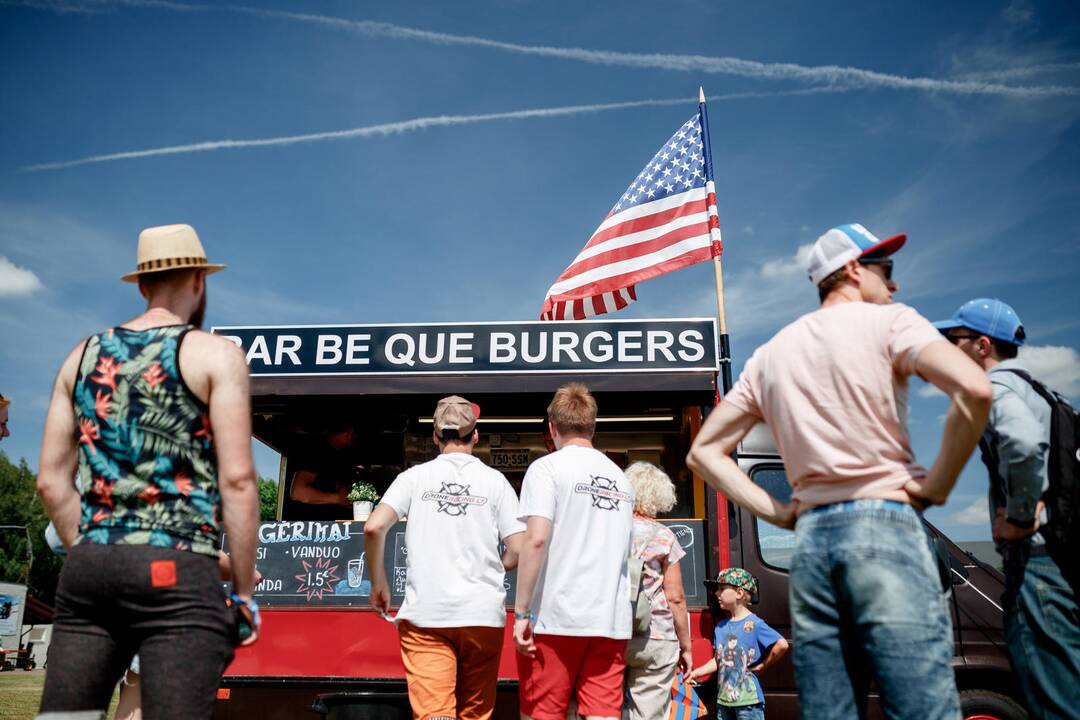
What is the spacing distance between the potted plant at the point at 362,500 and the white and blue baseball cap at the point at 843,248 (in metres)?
4.76

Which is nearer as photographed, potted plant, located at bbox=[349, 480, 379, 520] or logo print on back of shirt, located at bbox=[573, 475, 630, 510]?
logo print on back of shirt, located at bbox=[573, 475, 630, 510]

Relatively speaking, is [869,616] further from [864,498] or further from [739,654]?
[739,654]

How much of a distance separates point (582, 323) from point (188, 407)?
4.27 m

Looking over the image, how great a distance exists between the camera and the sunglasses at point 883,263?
230cm

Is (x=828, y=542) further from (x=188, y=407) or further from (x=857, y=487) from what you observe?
(x=188, y=407)

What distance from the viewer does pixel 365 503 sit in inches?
253

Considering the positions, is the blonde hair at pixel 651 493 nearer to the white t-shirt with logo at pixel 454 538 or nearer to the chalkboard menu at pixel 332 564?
the chalkboard menu at pixel 332 564

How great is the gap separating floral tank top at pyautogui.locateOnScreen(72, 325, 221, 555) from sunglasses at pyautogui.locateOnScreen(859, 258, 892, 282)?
186 cm

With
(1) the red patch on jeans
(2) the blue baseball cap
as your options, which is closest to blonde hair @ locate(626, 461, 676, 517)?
(2) the blue baseball cap

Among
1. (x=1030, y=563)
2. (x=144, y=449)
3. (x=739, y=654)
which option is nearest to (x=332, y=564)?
(x=739, y=654)

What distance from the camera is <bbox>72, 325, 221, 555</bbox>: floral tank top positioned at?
6.78 feet

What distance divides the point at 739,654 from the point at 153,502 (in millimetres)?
3856

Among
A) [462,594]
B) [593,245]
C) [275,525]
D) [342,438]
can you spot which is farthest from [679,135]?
[462,594]

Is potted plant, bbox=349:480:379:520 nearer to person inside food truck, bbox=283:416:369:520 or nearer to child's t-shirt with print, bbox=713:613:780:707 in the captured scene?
person inside food truck, bbox=283:416:369:520
